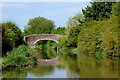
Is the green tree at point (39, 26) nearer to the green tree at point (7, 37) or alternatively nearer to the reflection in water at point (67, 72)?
the green tree at point (7, 37)

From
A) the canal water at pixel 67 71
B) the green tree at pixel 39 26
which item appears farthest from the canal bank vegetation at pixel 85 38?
the green tree at pixel 39 26

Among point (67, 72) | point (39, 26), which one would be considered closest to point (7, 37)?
point (67, 72)

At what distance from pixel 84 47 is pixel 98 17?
6112 mm

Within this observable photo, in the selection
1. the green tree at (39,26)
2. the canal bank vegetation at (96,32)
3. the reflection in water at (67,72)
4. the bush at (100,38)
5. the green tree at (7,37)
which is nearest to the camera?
the reflection in water at (67,72)

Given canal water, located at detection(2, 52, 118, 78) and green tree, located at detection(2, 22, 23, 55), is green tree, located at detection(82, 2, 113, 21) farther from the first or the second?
canal water, located at detection(2, 52, 118, 78)

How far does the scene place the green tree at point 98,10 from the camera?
27.5m

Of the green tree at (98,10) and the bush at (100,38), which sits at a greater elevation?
the green tree at (98,10)

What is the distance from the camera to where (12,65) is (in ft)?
42.0

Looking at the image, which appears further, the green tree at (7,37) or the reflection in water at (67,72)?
the green tree at (7,37)

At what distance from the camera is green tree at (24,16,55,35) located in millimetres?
53500

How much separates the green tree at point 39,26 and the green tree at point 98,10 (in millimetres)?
25801

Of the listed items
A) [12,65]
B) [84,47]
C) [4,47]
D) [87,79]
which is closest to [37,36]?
[84,47]

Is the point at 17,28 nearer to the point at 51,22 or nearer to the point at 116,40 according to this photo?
the point at 116,40

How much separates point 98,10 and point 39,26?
89.5 feet
